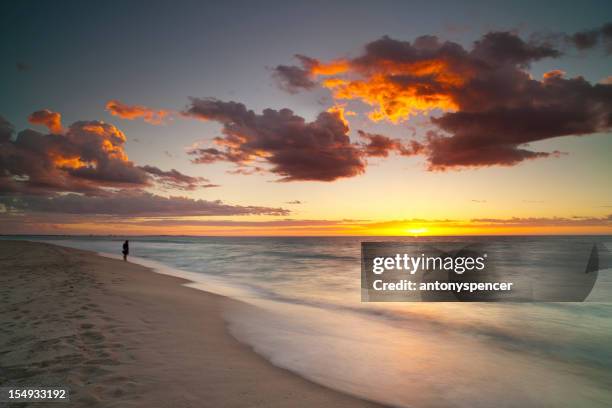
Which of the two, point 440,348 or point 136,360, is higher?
point 136,360

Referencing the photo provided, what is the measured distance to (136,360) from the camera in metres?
6.09

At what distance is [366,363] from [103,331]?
20.2ft

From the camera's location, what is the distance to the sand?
4.95m

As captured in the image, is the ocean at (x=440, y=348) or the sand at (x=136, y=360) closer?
the sand at (x=136, y=360)

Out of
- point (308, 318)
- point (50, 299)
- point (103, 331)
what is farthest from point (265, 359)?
point (50, 299)

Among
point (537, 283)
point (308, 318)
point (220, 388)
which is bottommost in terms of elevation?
point (537, 283)

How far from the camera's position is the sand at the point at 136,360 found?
4.95 metres

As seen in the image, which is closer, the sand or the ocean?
the sand

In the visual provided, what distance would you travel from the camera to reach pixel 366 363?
744 cm

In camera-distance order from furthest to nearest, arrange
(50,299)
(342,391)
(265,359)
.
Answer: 1. (50,299)
2. (265,359)
3. (342,391)

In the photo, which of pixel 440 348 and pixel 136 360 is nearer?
pixel 136 360

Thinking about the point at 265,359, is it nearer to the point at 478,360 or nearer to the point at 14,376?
the point at 14,376

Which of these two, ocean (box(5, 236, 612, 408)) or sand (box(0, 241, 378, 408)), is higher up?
sand (box(0, 241, 378, 408))

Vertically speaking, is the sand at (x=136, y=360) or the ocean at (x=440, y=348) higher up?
the sand at (x=136, y=360)
